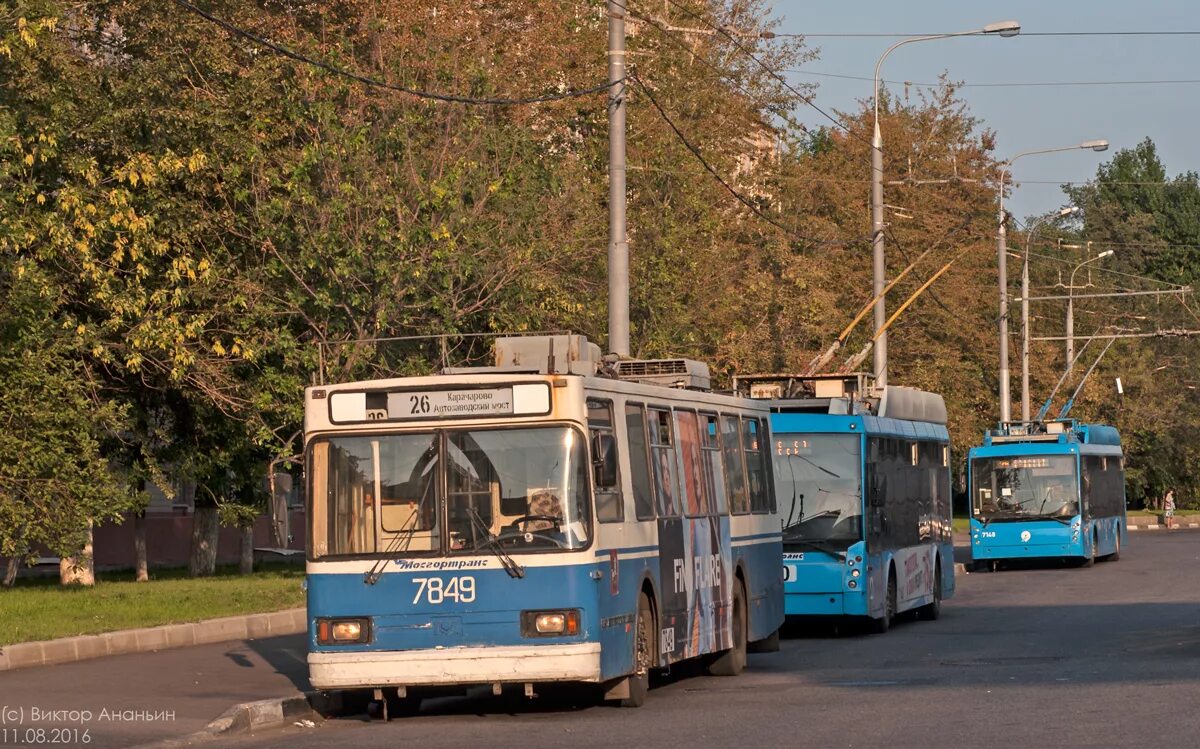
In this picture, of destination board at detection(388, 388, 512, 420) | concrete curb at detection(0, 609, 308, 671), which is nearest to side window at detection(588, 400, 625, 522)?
destination board at detection(388, 388, 512, 420)

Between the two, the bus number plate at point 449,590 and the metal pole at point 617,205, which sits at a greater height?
the metal pole at point 617,205

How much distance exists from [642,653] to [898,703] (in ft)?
6.48

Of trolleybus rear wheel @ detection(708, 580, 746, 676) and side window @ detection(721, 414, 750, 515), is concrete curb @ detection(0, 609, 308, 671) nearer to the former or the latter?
trolleybus rear wheel @ detection(708, 580, 746, 676)

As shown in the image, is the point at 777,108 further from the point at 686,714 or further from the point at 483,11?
the point at 686,714

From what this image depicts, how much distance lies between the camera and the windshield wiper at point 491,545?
44.6ft

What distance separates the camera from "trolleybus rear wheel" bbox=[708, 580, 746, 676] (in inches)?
697

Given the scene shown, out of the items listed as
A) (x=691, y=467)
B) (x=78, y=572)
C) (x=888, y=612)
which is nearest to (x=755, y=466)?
(x=691, y=467)

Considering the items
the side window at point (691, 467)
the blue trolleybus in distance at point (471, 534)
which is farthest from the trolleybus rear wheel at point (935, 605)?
the blue trolleybus in distance at point (471, 534)

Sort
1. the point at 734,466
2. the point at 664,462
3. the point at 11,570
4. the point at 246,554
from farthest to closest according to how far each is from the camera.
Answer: the point at 246,554
the point at 11,570
the point at 734,466
the point at 664,462

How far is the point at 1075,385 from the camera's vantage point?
7175 cm

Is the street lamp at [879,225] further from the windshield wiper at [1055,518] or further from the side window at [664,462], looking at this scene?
the side window at [664,462]

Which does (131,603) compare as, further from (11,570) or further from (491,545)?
(491,545)

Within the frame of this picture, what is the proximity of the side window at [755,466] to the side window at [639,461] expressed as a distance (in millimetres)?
3482

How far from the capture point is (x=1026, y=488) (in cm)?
4059
